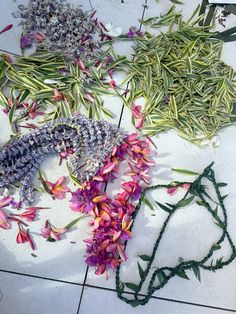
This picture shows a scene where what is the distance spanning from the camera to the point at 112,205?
1.81 meters

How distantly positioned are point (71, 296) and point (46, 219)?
1.13 feet

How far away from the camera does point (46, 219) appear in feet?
5.82

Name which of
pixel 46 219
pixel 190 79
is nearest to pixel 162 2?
pixel 190 79

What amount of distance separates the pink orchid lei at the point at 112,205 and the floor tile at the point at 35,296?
16 centimetres

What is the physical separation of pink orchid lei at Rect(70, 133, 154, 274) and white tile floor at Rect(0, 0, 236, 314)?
6cm

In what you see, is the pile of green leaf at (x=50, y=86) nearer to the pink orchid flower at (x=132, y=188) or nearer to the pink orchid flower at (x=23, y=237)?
the pink orchid flower at (x=132, y=188)

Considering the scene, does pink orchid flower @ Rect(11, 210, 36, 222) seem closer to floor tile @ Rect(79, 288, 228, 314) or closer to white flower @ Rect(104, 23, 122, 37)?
floor tile @ Rect(79, 288, 228, 314)

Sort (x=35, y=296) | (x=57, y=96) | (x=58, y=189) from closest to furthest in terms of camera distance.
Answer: (x=35, y=296) → (x=58, y=189) → (x=57, y=96)

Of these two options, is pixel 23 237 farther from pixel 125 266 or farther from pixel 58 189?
pixel 125 266

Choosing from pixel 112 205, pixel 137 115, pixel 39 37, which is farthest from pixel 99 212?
pixel 39 37

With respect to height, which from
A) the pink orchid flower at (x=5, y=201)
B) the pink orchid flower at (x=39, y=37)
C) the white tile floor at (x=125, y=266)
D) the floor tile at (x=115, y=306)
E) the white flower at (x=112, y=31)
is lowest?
the floor tile at (x=115, y=306)

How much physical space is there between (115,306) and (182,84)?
1.12m

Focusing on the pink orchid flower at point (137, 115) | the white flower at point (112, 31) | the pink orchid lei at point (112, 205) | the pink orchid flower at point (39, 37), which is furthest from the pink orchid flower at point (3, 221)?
the white flower at point (112, 31)

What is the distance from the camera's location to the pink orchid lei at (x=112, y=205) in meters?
1.72
